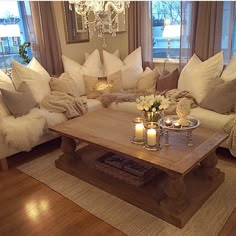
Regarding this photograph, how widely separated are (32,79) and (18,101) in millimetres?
493

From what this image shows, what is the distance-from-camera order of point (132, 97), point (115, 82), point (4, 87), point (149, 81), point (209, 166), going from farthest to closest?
point (115, 82)
point (149, 81)
point (132, 97)
point (4, 87)
point (209, 166)

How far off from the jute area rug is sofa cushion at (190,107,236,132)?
0.42 m

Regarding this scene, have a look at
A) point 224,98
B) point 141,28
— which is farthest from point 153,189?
point 141,28

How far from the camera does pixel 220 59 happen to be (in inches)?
127

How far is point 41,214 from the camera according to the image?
2.13 metres

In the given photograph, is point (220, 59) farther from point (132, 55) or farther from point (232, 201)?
point (232, 201)

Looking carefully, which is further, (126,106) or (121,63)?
(121,63)

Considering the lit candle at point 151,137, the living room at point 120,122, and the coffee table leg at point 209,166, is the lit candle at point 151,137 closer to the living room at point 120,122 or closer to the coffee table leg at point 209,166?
the living room at point 120,122

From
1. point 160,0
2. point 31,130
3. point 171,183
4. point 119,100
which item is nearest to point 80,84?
point 119,100

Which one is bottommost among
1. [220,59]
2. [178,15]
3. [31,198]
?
[31,198]

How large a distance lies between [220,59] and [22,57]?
108 inches

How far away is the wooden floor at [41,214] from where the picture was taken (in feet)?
6.34

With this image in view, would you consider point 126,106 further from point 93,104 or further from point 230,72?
point 230,72

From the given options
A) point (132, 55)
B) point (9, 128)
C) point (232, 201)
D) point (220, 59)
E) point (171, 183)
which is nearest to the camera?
point (171, 183)
